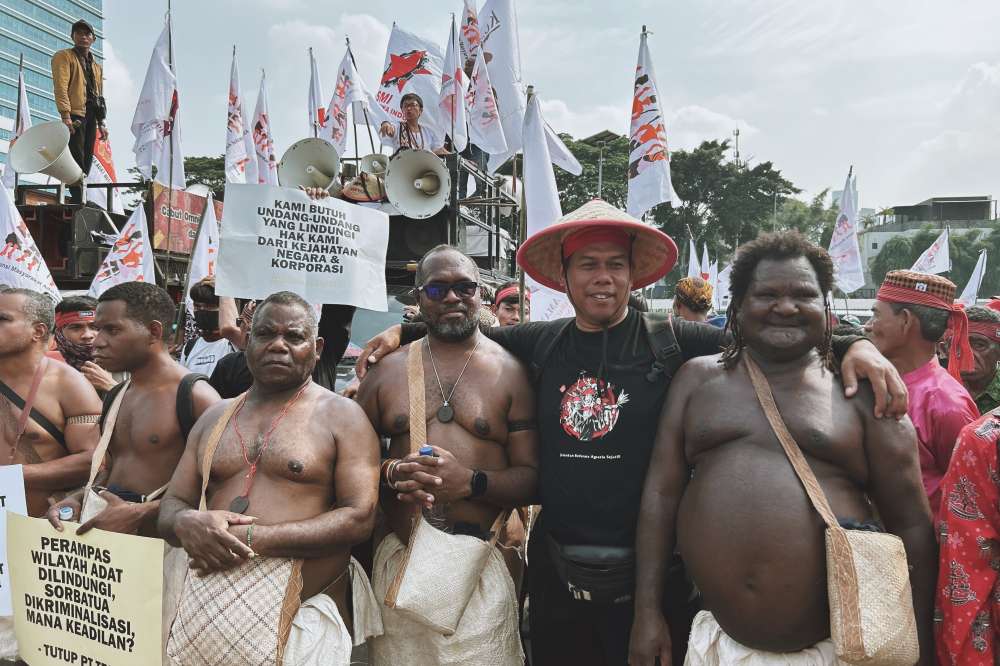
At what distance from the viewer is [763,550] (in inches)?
92.2

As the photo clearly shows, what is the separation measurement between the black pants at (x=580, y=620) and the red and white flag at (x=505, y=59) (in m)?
7.17

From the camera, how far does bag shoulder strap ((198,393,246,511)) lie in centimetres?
270

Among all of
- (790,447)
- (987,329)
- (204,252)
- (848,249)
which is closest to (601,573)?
(790,447)

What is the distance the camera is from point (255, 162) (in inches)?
610

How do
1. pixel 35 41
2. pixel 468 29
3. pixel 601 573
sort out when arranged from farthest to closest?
1. pixel 35 41
2. pixel 468 29
3. pixel 601 573

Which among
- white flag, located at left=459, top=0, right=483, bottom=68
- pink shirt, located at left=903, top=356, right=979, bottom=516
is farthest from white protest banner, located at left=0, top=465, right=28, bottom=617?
white flag, located at left=459, top=0, right=483, bottom=68

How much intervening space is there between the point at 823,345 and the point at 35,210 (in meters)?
11.3

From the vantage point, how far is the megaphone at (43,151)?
9781 mm

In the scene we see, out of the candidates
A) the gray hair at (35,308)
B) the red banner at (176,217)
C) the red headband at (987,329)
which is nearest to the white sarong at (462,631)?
the gray hair at (35,308)

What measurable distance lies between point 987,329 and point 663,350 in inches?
119

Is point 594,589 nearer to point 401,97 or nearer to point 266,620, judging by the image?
point 266,620

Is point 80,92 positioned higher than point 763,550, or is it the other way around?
point 80,92

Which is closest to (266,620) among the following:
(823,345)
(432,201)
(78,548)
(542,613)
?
(78,548)

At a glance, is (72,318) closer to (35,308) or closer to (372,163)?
(35,308)
